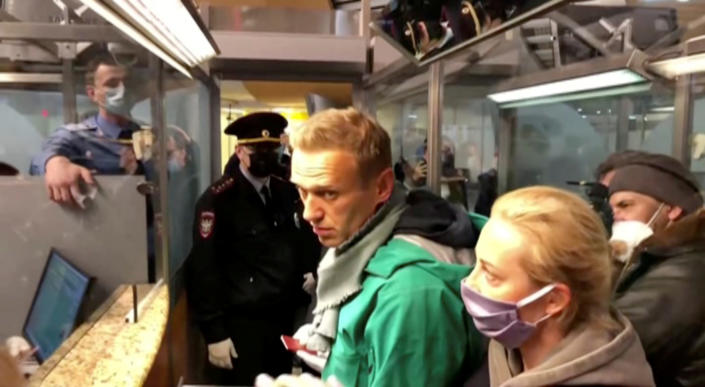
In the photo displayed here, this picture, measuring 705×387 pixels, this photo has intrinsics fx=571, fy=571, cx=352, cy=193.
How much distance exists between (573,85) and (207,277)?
5.32 feet

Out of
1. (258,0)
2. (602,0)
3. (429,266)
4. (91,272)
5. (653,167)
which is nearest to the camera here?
(429,266)

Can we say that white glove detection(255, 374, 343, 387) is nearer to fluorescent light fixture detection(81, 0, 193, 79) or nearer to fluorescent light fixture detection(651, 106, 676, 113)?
fluorescent light fixture detection(81, 0, 193, 79)

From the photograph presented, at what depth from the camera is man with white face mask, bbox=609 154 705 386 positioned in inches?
43.4

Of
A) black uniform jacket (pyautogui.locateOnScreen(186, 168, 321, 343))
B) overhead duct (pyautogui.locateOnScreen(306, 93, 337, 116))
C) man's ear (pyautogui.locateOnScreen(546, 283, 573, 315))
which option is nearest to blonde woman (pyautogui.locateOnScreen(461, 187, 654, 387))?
man's ear (pyautogui.locateOnScreen(546, 283, 573, 315))

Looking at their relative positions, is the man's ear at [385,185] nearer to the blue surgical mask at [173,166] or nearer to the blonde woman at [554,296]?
the blonde woman at [554,296]

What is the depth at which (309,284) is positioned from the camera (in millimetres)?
2125

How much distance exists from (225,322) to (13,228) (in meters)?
1.23

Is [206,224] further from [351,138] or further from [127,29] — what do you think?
[351,138]

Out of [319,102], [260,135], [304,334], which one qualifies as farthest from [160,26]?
[319,102]

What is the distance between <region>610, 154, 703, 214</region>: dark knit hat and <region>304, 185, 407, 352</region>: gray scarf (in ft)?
2.02

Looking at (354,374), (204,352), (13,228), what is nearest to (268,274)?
(204,352)

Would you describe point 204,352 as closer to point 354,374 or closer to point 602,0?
point 354,374

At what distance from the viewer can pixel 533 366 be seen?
0.94m

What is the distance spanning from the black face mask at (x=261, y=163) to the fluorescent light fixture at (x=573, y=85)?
1.00 metres
